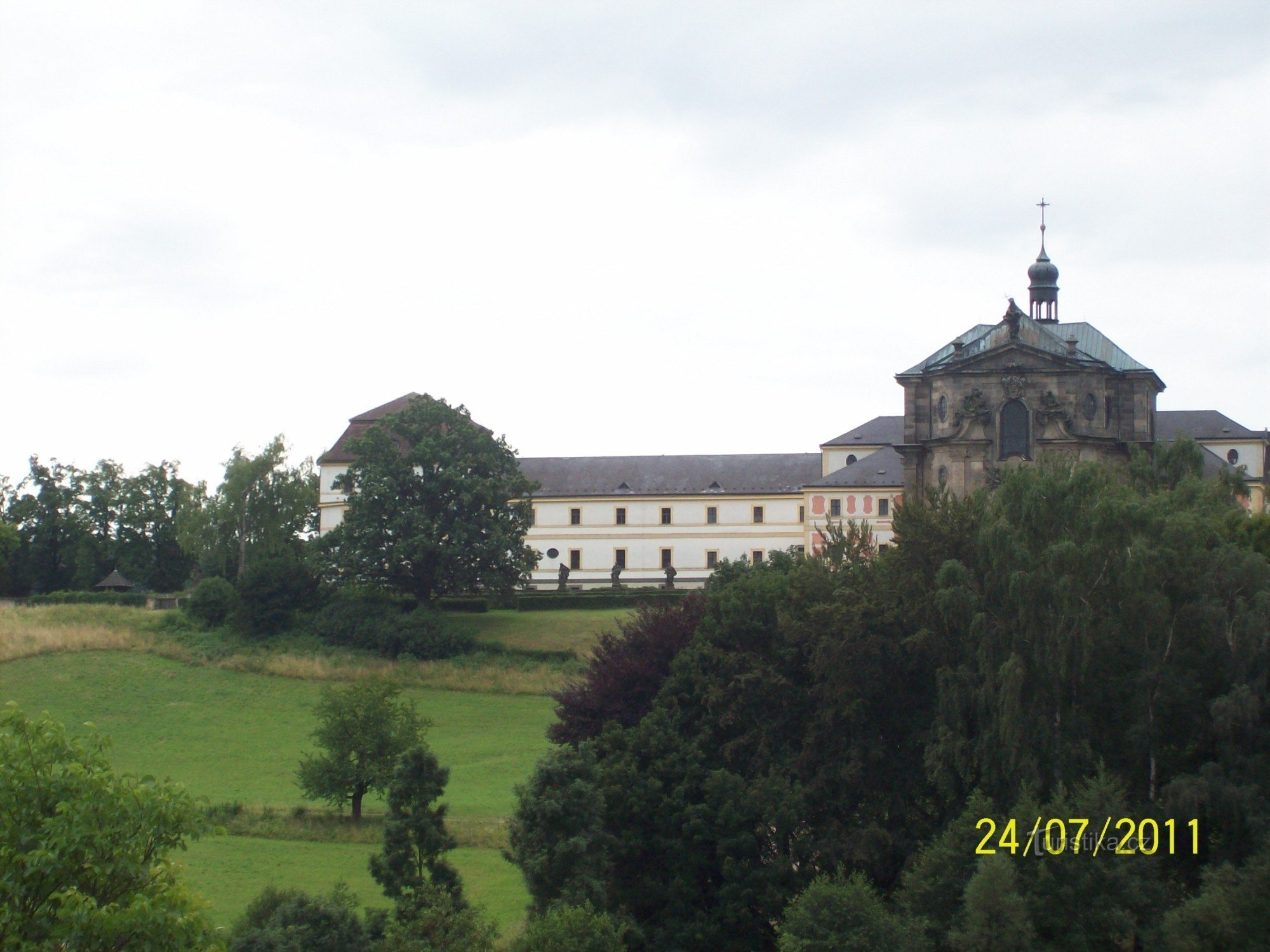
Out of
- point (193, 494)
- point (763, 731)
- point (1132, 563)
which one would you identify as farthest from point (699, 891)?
point (193, 494)

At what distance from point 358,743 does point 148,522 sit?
50.9 metres

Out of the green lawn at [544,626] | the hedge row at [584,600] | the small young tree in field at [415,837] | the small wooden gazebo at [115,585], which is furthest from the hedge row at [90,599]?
the small young tree in field at [415,837]

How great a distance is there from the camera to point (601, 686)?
3016 cm

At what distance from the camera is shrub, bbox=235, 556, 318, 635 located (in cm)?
5306

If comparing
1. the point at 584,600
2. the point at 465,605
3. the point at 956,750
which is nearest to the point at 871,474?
the point at 584,600

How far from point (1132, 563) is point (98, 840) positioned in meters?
17.7

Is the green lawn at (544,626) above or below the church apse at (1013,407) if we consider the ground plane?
below

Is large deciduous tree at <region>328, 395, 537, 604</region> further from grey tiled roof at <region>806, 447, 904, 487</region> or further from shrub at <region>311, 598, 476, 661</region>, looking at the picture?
grey tiled roof at <region>806, 447, 904, 487</region>

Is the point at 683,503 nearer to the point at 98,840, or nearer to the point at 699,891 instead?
the point at 699,891

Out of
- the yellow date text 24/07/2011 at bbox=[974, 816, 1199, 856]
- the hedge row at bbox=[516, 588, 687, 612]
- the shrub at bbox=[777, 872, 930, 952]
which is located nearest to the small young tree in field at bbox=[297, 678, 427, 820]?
the shrub at bbox=[777, 872, 930, 952]

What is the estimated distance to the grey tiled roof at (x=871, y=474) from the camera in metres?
65.4

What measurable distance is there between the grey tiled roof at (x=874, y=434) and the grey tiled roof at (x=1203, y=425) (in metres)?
12.2

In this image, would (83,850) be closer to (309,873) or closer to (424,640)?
(309,873)

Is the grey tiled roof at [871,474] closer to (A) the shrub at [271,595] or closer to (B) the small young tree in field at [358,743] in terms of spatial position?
(A) the shrub at [271,595]
